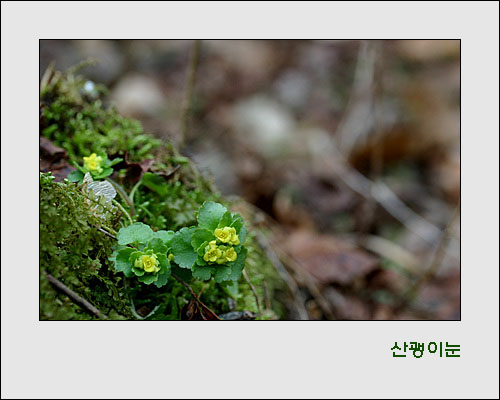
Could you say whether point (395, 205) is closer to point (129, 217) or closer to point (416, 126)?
point (416, 126)

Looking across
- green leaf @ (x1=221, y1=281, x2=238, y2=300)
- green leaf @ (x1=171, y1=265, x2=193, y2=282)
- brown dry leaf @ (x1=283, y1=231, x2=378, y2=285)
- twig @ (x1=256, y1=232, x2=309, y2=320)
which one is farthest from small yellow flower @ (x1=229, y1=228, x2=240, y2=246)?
brown dry leaf @ (x1=283, y1=231, x2=378, y2=285)

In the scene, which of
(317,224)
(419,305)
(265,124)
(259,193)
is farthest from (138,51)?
(419,305)

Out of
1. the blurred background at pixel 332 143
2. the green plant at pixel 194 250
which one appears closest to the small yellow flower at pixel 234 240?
the green plant at pixel 194 250

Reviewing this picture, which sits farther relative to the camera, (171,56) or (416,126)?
(171,56)

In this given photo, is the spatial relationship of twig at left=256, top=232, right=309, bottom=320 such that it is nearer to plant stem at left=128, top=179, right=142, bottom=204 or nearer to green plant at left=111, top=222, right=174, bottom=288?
plant stem at left=128, top=179, right=142, bottom=204

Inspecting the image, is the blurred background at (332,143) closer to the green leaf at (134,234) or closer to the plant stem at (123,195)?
the plant stem at (123,195)

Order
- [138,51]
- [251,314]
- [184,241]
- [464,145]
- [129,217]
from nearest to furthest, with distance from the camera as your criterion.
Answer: [184,241], [129,217], [251,314], [464,145], [138,51]

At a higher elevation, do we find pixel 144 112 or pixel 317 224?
pixel 144 112
